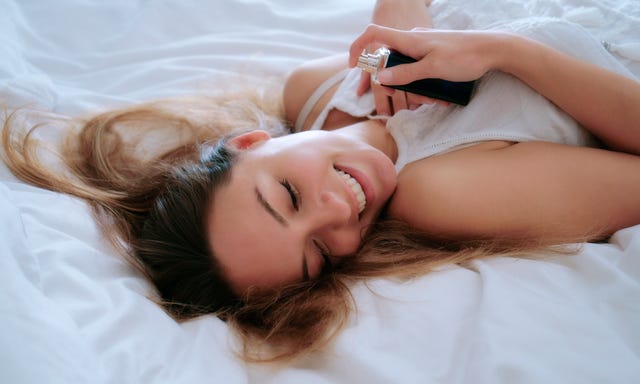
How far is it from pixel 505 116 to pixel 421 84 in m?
0.17

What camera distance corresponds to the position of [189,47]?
4.40 feet

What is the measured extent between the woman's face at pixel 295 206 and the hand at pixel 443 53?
155mm

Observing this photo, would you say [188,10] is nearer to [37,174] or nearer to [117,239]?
[37,174]

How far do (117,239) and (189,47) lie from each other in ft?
2.37

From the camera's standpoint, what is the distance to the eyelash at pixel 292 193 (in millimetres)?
807

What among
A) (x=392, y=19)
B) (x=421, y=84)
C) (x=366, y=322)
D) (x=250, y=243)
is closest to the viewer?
(x=366, y=322)

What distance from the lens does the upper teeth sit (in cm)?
86

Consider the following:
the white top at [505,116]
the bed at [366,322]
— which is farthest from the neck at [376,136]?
the bed at [366,322]

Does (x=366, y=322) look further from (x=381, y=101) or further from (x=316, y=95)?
(x=316, y=95)

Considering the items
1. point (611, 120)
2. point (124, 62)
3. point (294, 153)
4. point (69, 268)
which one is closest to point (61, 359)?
point (69, 268)

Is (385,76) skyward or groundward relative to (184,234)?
skyward

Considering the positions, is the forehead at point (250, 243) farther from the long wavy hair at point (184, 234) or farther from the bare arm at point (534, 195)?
the bare arm at point (534, 195)

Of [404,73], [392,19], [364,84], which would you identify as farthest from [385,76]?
[392,19]

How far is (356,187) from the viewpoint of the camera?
0.86 metres
